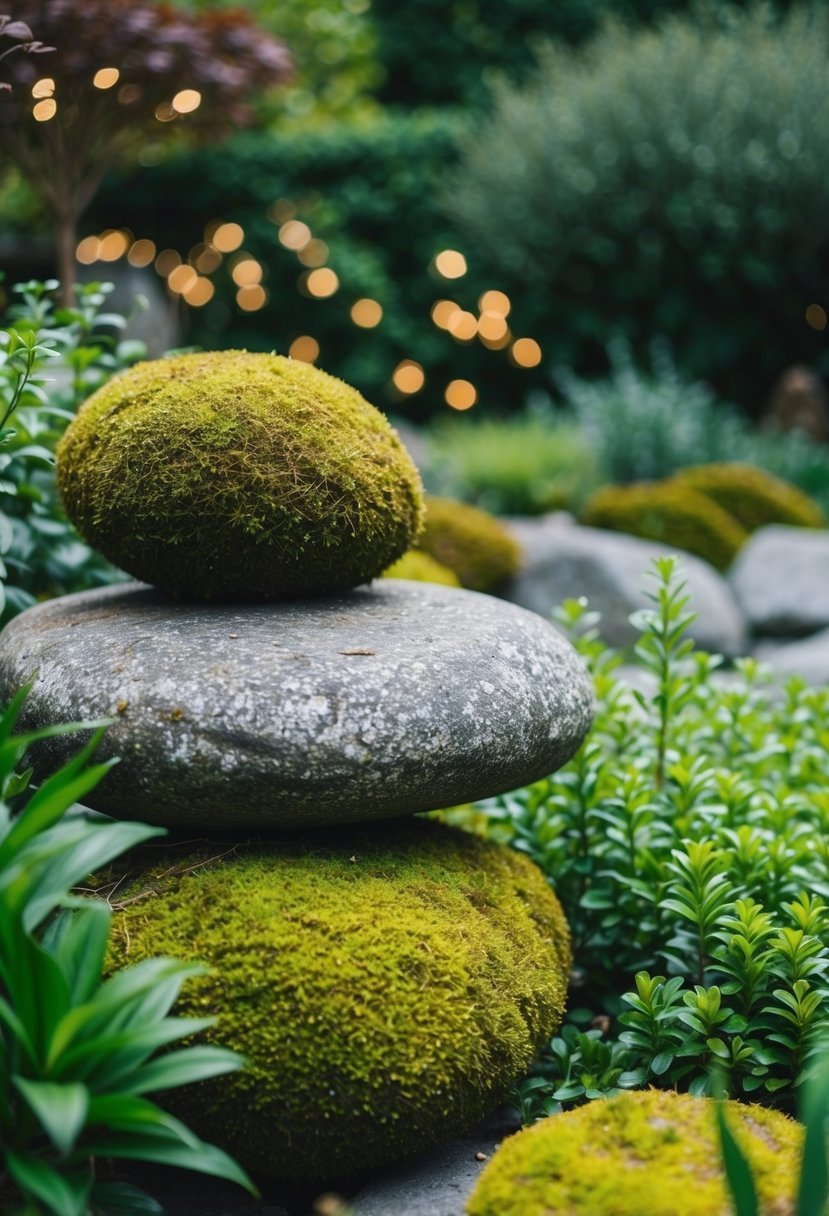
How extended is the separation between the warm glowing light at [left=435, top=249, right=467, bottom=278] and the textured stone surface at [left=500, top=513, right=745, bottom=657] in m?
5.23

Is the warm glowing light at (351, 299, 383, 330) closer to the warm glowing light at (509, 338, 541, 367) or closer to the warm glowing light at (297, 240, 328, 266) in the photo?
the warm glowing light at (297, 240, 328, 266)

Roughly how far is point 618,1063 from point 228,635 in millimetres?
1370

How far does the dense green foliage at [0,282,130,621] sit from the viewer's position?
312 cm

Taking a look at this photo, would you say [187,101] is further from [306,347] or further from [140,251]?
[306,347]

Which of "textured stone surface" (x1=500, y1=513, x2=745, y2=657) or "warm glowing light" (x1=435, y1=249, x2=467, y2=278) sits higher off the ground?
"warm glowing light" (x1=435, y1=249, x2=467, y2=278)

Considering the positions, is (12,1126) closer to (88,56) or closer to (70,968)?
(70,968)

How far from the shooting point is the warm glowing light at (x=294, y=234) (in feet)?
33.6

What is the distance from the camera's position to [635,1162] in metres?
1.93

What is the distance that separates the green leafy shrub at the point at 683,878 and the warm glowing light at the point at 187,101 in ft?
16.4

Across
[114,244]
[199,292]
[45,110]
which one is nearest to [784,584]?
[45,110]

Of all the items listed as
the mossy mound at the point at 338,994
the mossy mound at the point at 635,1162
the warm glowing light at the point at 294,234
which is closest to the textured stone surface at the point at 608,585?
the mossy mound at the point at 338,994

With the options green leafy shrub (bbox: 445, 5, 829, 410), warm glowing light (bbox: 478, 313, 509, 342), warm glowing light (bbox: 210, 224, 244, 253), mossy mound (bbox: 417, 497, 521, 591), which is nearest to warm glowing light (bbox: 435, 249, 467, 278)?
green leafy shrub (bbox: 445, 5, 829, 410)

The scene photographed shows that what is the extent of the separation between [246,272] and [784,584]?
6147mm

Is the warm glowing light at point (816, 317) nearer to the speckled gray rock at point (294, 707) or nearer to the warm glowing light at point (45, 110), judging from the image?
the warm glowing light at point (45, 110)
